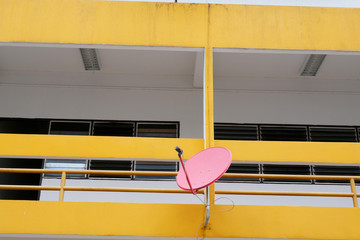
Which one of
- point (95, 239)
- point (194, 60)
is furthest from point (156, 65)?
point (95, 239)

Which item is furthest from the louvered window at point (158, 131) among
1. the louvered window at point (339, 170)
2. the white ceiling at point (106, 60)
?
the louvered window at point (339, 170)

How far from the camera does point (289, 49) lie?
626 centimetres

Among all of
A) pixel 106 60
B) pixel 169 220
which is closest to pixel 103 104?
pixel 106 60

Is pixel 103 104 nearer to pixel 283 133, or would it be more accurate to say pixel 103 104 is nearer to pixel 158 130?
pixel 158 130

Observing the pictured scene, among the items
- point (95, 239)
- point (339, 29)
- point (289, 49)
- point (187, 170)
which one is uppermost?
point (339, 29)

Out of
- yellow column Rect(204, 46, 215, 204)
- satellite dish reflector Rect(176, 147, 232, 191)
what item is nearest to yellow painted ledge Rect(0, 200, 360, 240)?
yellow column Rect(204, 46, 215, 204)

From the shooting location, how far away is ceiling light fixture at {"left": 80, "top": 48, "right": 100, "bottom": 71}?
25.5 ft

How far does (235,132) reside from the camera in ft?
28.0

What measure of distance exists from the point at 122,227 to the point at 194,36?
2859mm

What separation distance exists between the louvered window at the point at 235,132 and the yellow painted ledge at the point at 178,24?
8.55 ft

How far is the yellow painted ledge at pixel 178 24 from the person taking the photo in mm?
6254

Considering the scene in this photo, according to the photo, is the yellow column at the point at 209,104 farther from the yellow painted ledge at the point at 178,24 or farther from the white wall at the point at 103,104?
the white wall at the point at 103,104

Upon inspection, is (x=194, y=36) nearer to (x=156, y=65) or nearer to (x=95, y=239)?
(x=156, y=65)

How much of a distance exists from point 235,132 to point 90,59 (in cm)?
312
